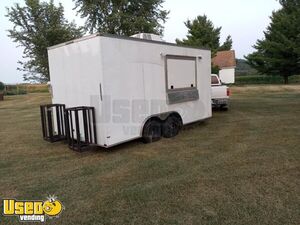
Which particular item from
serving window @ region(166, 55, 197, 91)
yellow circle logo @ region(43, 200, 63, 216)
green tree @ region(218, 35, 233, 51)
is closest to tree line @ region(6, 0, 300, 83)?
green tree @ region(218, 35, 233, 51)

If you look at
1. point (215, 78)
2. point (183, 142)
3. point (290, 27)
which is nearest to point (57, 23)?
point (215, 78)

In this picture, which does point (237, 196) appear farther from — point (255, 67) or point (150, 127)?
point (255, 67)

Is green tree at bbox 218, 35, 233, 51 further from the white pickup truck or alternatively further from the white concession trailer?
the white concession trailer

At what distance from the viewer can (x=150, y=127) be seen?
6.25 metres

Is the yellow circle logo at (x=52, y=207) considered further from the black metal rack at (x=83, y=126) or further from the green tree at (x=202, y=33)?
the green tree at (x=202, y=33)

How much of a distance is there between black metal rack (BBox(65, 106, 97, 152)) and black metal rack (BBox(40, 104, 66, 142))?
0.63 m

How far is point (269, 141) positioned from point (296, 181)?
7.63ft

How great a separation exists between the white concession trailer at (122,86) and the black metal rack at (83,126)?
0.02 metres

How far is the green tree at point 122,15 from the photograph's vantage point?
17.3 m

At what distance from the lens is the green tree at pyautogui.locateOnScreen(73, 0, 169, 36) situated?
56.9ft

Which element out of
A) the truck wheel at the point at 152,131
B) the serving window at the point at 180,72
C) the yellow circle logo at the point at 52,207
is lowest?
the yellow circle logo at the point at 52,207

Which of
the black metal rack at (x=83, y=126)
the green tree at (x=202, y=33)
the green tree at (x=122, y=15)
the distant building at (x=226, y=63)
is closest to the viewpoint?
the black metal rack at (x=83, y=126)

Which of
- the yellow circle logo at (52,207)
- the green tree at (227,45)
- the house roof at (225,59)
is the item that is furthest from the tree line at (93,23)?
the yellow circle logo at (52,207)

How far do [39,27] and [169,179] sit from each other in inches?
811
